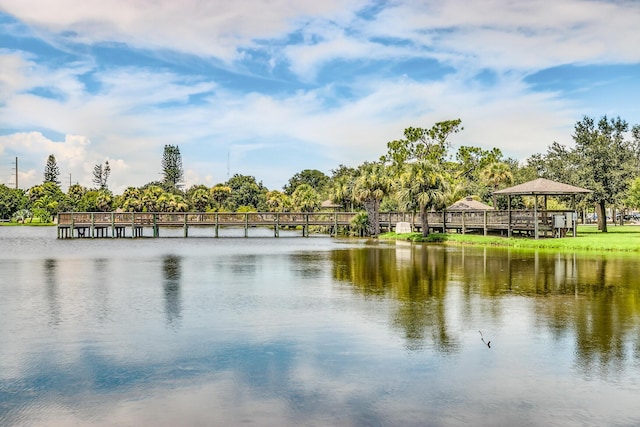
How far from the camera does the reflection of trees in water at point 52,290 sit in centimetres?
1552

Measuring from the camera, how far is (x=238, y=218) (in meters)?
74.2

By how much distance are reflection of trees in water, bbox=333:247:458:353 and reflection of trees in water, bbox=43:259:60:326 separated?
27.2 feet

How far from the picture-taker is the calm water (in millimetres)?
8492

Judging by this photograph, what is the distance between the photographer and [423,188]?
52219 millimetres

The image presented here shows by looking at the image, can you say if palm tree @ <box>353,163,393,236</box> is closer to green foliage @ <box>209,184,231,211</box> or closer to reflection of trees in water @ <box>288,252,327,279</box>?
reflection of trees in water @ <box>288,252,327,279</box>

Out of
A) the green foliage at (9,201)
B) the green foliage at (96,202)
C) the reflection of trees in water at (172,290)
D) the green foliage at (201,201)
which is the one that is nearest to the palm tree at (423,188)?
the reflection of trees in water at (172,290)

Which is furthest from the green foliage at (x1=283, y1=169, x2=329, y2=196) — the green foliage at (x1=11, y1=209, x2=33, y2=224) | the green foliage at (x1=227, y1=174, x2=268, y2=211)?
the green foliage at (x1=11, y1=209, x2=33, y2=224)

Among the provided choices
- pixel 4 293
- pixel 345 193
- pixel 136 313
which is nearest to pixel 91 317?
pixel 136 313

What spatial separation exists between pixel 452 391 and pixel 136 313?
374 inches

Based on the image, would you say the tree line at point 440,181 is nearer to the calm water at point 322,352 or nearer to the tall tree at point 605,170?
the tall tree at point 605,170

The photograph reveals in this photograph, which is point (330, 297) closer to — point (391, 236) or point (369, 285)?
point (369, 285)

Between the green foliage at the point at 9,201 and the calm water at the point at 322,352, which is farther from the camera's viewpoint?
the green foliage at the point at 9,201

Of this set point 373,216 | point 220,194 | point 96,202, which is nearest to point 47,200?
point 96,202

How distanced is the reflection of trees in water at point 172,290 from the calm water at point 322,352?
14 cm
